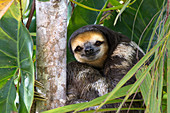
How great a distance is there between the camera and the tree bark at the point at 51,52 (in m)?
2.14

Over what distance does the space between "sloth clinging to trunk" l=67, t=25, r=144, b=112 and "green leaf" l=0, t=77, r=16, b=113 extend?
32.3 inches

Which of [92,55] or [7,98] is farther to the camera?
[92,55]

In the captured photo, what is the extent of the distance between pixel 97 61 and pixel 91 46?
0.82 ft

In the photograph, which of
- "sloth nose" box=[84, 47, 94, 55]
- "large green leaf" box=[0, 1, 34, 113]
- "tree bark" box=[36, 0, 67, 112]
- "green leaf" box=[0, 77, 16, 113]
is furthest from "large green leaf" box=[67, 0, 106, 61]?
"green leaf" box=[0, 77, 16, 113]

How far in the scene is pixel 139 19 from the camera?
339 cm

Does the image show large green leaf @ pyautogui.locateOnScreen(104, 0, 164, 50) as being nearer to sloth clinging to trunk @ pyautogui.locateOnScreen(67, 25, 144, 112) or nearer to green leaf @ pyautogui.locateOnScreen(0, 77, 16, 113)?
sloth clinging to trunk @ pyautogui.locateOnScreen(67, 25, 144, 112)

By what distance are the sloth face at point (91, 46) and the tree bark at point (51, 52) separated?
908 millimetres

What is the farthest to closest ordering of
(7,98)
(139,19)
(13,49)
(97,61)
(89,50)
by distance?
(139,19) < (97,61) < (89,50) < (13,49) < (7,98)

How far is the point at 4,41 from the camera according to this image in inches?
86.1

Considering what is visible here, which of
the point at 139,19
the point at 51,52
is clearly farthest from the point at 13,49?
the point at 139,19

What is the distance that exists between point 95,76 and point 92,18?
1168mm

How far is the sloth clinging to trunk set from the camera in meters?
2.77

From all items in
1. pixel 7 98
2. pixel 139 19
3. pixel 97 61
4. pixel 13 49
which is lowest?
pixel 7 98

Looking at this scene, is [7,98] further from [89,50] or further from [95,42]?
[95,42]
